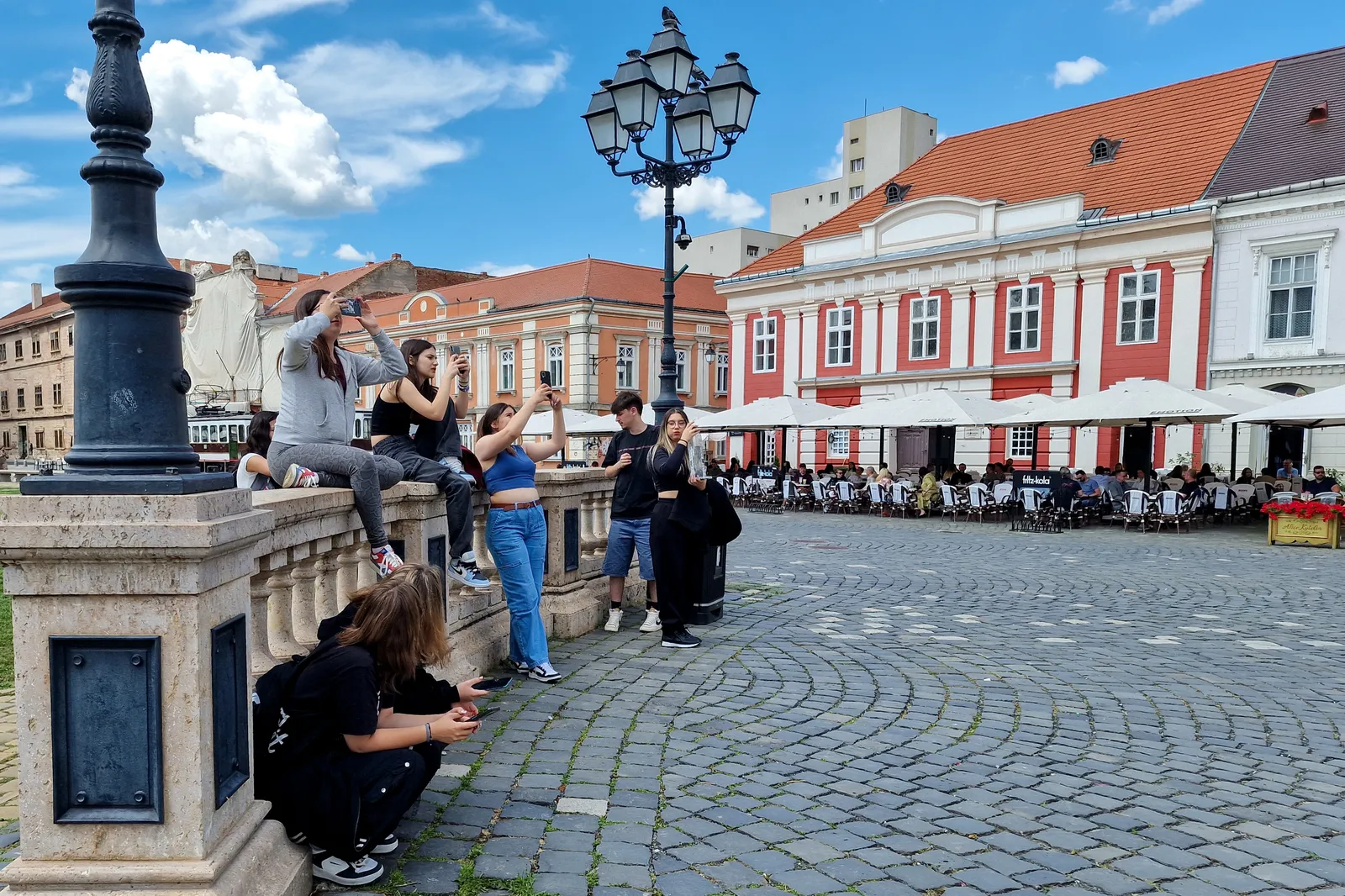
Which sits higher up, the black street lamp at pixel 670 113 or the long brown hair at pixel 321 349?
the black street lamp at pixel 670 113

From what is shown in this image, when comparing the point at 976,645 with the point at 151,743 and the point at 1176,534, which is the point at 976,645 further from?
the point at 1176,534

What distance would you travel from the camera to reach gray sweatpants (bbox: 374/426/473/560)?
17.3 feet

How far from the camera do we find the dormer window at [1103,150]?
92.4 feet

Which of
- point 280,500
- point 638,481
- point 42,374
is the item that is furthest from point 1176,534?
point 42,374

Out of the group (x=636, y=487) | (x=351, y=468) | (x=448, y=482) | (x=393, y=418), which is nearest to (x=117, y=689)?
(x=351, y=468)

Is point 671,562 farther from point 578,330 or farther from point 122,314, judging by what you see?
point 578,330

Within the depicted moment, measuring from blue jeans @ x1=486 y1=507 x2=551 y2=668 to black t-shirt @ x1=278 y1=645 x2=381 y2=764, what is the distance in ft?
8.55

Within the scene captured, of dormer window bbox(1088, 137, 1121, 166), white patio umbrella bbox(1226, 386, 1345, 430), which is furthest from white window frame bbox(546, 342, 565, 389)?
white patio umbrella bbox(1226, 386, 1345, 430)

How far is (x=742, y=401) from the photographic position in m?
34.5

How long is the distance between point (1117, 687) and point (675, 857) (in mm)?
3760

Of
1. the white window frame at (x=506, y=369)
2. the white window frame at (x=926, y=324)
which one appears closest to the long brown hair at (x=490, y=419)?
the white window frame at (x=926, y=324)

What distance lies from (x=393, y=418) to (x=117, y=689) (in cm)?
307

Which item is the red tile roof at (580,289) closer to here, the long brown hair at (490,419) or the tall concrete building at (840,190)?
the tall concrete building at (840,190)

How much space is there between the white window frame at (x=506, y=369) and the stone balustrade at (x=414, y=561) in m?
36.9
